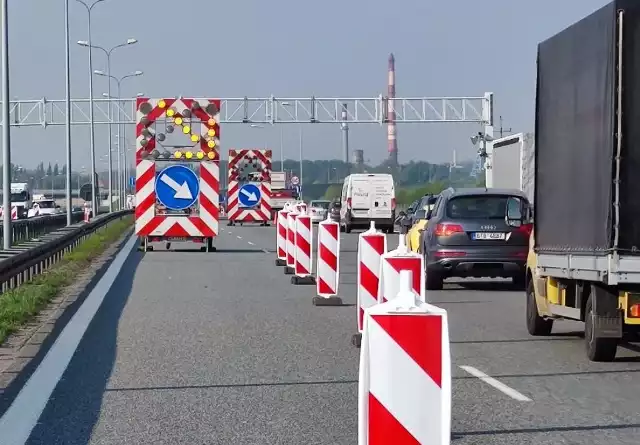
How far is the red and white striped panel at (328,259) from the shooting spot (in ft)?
56.5

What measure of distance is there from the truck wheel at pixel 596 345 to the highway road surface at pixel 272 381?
124 millimetres

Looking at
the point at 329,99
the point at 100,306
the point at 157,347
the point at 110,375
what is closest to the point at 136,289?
the point at 100,306

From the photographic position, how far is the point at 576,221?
12.0 metres

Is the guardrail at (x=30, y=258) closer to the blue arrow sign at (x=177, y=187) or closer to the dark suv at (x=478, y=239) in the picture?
the blue arrow sign at (x=177, y=187)

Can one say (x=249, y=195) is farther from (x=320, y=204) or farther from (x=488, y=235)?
(x=488, y=235)

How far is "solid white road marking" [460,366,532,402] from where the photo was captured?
9719 millimetres

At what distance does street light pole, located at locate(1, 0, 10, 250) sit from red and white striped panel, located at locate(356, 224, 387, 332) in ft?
41.2

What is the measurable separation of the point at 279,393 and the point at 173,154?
68.4 ft

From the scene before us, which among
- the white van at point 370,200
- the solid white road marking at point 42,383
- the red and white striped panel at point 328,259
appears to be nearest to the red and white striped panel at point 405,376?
the solid white road marking at point 42,383

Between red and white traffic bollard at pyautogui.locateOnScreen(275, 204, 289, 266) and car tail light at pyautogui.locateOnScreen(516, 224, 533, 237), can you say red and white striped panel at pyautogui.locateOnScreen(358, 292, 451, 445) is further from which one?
red and white traffic bollard at pyautogui.locateOnScreen(275, 204, 289, 266)

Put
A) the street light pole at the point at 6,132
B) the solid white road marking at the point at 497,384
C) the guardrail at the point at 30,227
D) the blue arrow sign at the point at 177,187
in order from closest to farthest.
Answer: the solid white road marking at the point at 497,384, the street light pole at the point at 6,132, the blue arrow sign at the point at 177,187, the guardrail at the point at 30,227

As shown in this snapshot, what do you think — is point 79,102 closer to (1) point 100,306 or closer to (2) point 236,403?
(1) point 100,306

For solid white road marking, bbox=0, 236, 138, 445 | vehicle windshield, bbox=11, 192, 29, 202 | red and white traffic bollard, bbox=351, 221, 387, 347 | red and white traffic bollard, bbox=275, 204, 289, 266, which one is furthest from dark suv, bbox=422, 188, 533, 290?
vehicle windshield, bbox=11, 192, 29, 202

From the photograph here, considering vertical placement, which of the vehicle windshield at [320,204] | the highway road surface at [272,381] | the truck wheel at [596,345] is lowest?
the vehicle windshield at [320,204]
